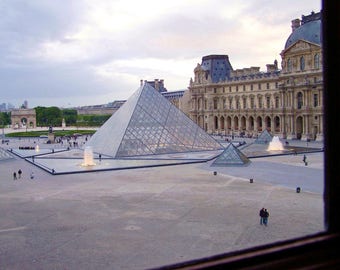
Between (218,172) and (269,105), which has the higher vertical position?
(269,105)

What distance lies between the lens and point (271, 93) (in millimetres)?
61781

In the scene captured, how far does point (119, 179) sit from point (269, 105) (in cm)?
4223

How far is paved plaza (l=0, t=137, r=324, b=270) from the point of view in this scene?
1117 centimetres

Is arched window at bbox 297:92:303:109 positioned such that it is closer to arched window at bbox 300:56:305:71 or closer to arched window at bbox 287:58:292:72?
arched window at bbox 300:56:305:71

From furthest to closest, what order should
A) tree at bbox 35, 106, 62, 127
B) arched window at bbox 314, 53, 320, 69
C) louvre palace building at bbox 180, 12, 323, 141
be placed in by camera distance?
1. tree at bbox 35, 106, 62, 127
2. louvre palace building at bbox 180, 12, 323, 141
3. arched window at bbox 314, 53, 320, 69

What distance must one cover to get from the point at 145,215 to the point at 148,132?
79.7 ft

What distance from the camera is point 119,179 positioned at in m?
24.2

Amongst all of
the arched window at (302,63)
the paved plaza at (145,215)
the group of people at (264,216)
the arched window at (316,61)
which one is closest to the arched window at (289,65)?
the arched window at (302,63)

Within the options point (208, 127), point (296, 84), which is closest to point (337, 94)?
point (296, 84)

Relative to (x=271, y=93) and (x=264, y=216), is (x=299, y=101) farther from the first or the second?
(x=264, y=216)

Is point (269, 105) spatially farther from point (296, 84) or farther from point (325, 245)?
point (325, 245)

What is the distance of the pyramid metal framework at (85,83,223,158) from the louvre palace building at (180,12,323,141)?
11803mm

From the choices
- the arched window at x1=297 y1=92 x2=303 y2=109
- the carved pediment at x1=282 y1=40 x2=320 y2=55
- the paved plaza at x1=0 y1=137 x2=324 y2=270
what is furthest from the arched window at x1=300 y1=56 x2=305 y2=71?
the paved plaza at x1=0 y1=137 x2=324 y2=270

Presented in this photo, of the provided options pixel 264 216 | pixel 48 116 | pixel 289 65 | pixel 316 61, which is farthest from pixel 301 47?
pixel 48 116
